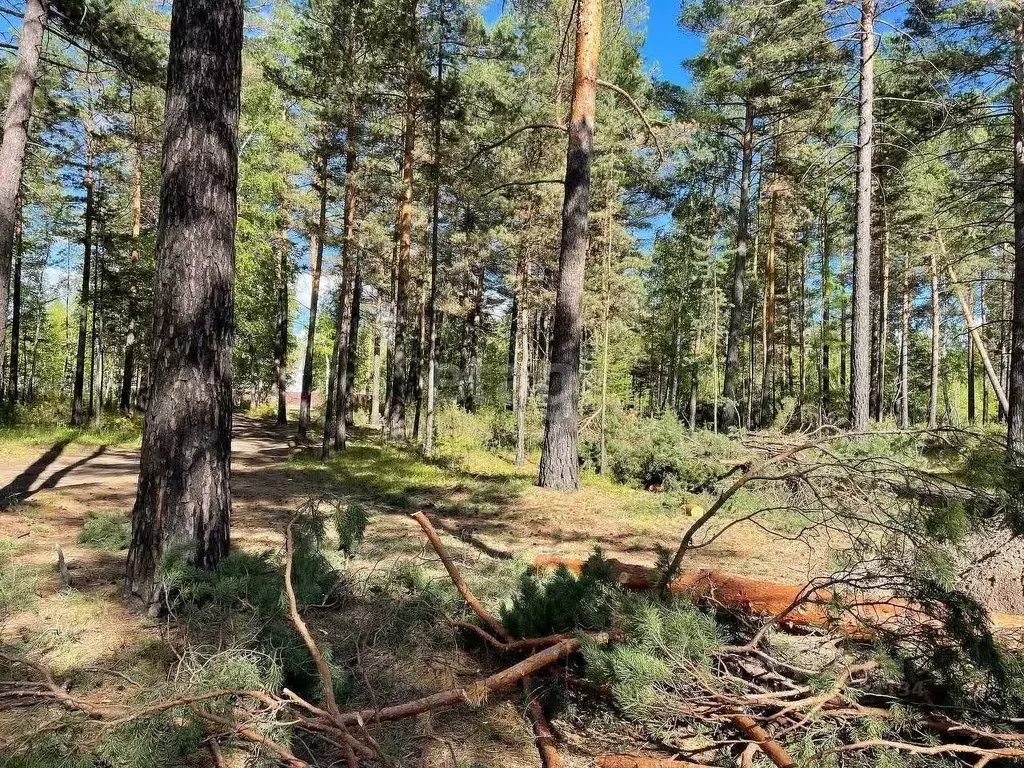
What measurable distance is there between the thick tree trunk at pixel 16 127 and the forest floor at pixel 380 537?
317cm

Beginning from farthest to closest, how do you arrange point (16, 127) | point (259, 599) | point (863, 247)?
point (863, 247)
point (16, 127)
point (259, 599)

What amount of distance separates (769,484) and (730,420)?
42.0 ft

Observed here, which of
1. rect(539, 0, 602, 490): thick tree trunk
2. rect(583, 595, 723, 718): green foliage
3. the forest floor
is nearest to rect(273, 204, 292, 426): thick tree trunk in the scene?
the forest floor

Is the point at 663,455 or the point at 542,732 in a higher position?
the point at 663,455

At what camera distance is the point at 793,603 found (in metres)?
2.82

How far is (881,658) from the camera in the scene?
2305mm

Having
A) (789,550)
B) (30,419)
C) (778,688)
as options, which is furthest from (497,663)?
(30,419)

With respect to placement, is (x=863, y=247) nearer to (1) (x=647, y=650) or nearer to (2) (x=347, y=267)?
(1) (x=647, y=650)

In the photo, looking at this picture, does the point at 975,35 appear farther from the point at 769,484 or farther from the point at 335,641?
the point at 335,641

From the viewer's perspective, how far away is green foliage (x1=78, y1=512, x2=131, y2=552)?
4609 mm

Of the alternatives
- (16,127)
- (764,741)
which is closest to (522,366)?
(16,127)

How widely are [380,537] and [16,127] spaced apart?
7.13 metres

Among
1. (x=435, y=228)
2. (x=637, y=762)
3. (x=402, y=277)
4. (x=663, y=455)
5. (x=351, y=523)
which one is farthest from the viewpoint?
(x=402, y=277)

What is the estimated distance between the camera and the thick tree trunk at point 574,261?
858 centimetres
